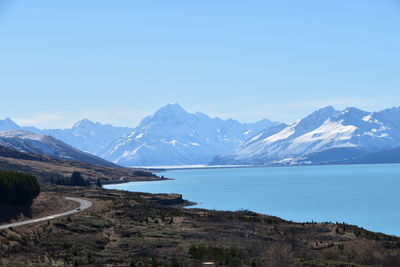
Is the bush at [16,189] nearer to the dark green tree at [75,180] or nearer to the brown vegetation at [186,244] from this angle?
the brown vegetation at [186,244]

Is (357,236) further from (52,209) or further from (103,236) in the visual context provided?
(52,209)

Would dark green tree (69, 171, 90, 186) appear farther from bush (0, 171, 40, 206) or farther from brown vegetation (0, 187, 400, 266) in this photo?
brown vegetation (0, 187, 400, 266)

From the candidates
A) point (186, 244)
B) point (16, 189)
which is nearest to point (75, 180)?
point (16, 189)

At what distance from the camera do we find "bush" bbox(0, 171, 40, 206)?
79.0 m

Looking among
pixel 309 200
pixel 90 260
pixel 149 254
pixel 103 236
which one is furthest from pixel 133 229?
pixel 309 200

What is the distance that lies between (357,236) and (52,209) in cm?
4583

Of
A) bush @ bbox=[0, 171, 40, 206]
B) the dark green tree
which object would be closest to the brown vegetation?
bush @ bbox=[0, 171, 40, 206]

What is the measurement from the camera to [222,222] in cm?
8069

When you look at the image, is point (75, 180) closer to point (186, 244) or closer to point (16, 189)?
point (16, 189)

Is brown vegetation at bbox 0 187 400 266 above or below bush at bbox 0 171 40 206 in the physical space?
below

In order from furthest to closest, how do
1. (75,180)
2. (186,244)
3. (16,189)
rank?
(75,180), (16,189), (186,244)

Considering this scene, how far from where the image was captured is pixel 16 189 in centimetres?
8056

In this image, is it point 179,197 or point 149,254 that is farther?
point 179,197

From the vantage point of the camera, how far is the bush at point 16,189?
259 ft
